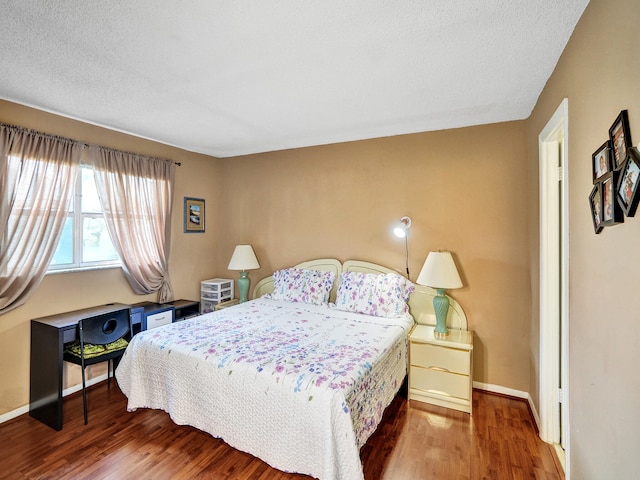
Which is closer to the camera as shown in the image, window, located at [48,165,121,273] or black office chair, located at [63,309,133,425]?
black office chair, located at [63,309,133,425]

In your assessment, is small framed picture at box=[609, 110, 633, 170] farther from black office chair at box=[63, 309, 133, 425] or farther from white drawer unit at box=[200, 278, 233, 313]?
white drawer unit at box=[200, 278, 233, 313]

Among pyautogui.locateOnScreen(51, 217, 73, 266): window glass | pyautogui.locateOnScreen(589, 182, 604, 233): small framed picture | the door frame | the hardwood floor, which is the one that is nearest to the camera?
pyautogui.locateOnScreen(589, 182, 604, 233): small framed picture

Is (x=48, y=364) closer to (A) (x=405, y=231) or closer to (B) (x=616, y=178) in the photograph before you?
(A) (x=405, y=231)

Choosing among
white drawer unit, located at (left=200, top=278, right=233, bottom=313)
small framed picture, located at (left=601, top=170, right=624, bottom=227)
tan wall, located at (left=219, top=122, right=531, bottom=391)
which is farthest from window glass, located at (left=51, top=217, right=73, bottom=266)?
small framed picture, located at (left=601, top=170, right=624, bottom=227)

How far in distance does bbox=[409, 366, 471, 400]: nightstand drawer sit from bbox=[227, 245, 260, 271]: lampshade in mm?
2183

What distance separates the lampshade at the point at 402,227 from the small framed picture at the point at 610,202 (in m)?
2.00

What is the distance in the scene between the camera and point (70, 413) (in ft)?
8.48

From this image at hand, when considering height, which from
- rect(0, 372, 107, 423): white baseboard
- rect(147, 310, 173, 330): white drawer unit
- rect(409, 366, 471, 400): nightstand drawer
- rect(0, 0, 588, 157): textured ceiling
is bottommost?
rect(0, 372, 107, 423): white baseboard

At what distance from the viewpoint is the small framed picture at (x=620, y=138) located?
104cm

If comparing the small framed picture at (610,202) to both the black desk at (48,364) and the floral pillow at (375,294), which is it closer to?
the floral pillow at (375,294)

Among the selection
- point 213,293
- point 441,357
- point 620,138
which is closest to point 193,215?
point 213,293

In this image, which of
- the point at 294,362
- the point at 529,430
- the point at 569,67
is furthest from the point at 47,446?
the point at 569,67

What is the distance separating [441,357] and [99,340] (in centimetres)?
280

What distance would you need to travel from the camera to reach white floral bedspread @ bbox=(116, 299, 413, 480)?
170 centimetres
